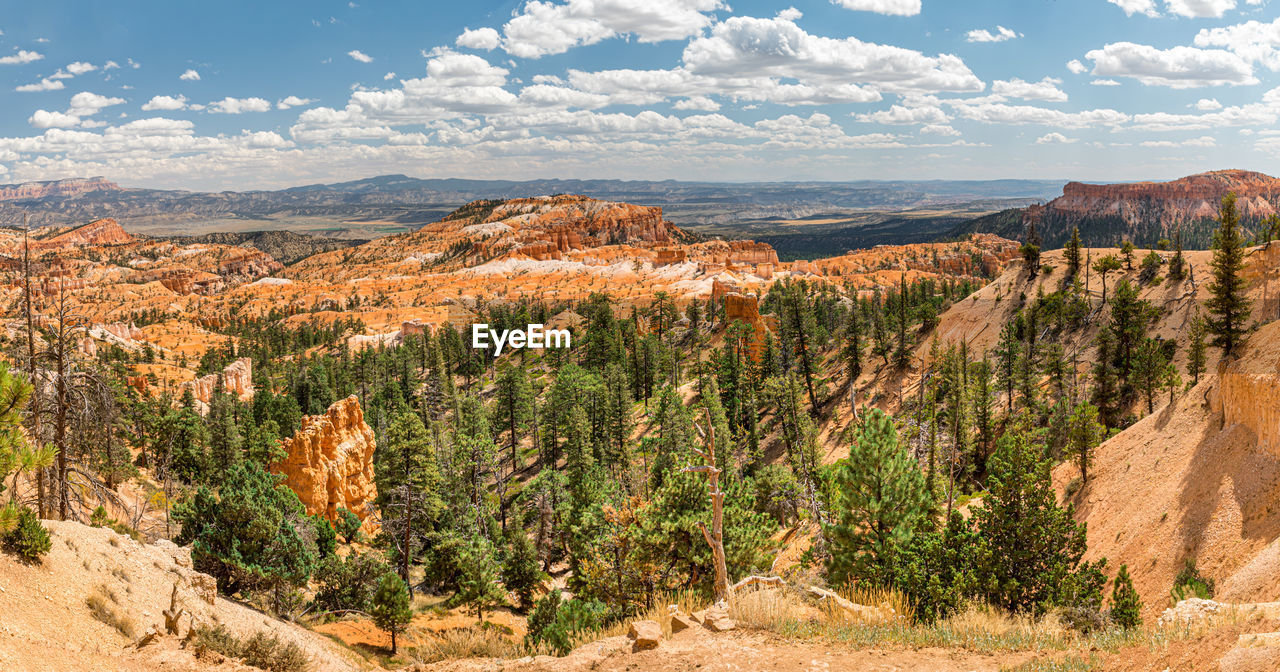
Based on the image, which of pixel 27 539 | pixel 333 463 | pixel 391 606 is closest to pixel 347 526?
pixel 333 463

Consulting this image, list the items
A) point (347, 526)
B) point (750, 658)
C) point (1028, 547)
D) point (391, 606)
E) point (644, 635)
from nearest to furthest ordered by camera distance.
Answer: point (750, 658) → point (644, 635) → point (1028, 547) → point (391, 606) → point (347, 526)

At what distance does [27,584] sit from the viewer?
43.0ft

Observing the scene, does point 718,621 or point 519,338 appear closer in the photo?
point 718,621

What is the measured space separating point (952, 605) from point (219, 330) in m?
185

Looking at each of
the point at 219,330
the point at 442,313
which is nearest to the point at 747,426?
the point at 442,313

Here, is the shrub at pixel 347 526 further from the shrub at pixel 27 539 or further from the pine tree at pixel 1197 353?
the pine tree at pixel 1197 353

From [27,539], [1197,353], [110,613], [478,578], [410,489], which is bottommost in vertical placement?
[478,578]

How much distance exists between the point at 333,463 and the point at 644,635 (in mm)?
34585

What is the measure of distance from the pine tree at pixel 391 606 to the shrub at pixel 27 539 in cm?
1098

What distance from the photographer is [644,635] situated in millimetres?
13305

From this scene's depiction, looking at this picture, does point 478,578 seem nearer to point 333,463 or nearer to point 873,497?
point 873,497

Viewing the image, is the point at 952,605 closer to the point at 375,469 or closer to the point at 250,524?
the point at 250,524

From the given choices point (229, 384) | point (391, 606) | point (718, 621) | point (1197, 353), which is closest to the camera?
point (718, 621)

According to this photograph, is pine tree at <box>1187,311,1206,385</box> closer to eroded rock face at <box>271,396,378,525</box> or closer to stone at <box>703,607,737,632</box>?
stone at <box>703,607,737,632</box>
